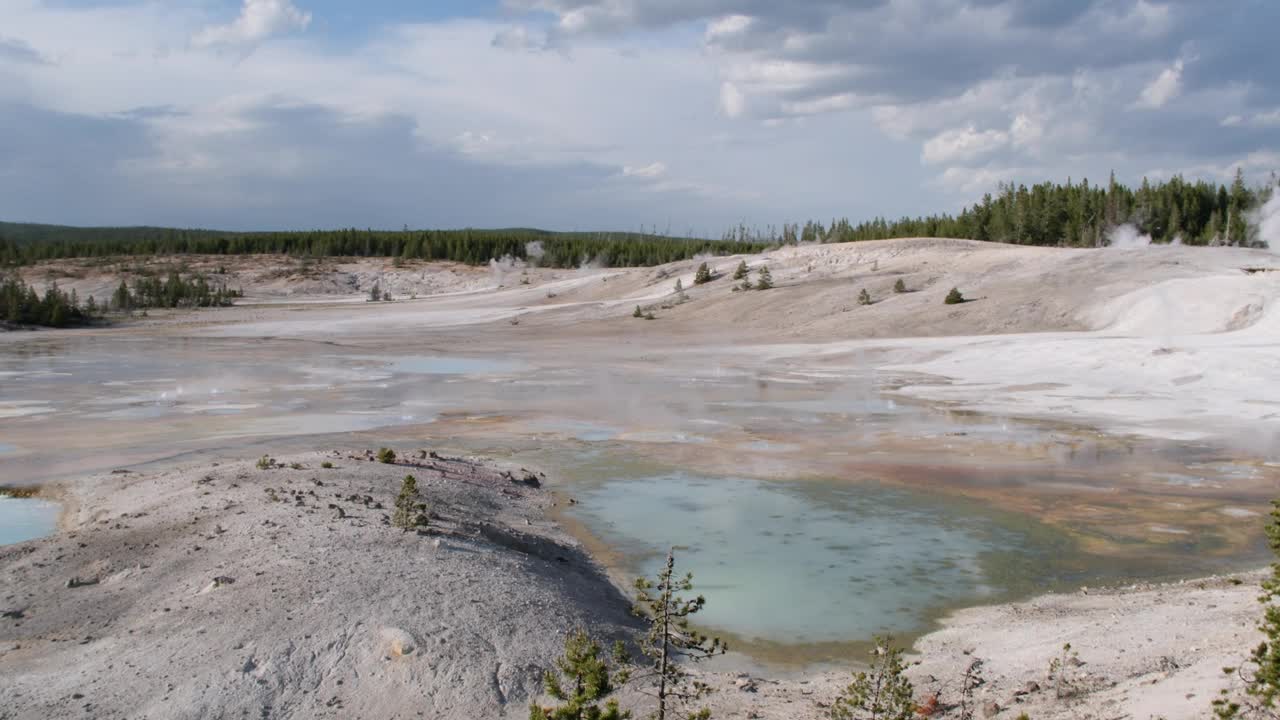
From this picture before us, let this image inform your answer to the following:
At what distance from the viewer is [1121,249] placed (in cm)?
5788

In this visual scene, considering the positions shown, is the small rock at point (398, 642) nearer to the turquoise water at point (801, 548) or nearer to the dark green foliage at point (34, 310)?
the turquoise water at point (801, 548)

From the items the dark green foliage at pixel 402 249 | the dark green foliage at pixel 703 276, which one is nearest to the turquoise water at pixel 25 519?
the dark green foliage at pixel 703 276

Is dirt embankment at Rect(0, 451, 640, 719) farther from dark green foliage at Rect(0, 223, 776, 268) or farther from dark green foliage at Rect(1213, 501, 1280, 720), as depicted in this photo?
dark green foliage at Rect(0, 223, 776, 268)

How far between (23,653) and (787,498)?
10.3 metres

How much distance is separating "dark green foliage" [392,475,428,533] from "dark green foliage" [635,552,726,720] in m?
2.82

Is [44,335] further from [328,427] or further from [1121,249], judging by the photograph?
[1121,249]

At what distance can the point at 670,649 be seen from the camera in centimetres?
898

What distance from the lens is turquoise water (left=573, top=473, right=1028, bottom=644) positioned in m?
10.5

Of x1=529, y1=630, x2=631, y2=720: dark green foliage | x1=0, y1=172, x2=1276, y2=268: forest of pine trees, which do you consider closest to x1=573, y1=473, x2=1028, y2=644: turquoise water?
x1=529, y1=630, x2=631, y2=720: dark green foliage

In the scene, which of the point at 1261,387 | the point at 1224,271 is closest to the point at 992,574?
the point at 1261,387

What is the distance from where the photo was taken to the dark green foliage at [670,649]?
6.39 meters

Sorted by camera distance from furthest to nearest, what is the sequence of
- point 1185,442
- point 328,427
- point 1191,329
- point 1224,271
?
point 1224,271 < point 1191,329 < point 328,427 < point 1185,442

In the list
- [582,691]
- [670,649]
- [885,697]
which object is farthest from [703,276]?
[582,691]

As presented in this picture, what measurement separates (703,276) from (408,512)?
5793 centimetres
